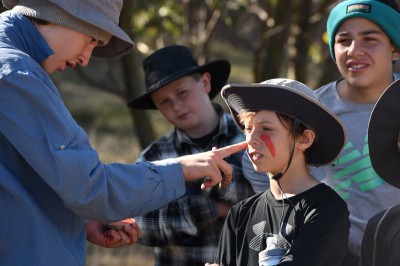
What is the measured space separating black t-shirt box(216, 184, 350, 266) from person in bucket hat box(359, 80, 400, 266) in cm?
11

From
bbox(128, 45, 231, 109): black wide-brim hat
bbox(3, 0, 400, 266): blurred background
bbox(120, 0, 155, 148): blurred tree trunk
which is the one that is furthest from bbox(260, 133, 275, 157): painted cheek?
bbox(120, 0, 155, 148): blurred tree trunk

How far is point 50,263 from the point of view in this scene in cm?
306

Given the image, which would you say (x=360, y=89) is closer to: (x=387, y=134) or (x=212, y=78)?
(x=387, y=134)

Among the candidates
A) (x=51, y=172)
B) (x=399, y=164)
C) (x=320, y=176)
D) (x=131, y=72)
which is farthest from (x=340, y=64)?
(x=131, y=72)

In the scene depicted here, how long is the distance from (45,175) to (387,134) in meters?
Answer: 1.26

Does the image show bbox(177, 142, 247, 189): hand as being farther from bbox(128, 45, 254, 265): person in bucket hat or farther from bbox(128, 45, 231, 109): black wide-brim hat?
bbox(128, 45, 231, 109): black wide-brim hat

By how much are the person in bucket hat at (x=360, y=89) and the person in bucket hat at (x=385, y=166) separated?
15.9 inches

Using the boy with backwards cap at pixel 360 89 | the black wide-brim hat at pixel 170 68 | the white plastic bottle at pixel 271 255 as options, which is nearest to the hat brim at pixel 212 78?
the black wide-brim hat at pixel 170 68

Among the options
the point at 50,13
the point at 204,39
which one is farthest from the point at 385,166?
the point at 204,39

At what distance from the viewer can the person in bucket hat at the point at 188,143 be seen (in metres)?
4.00

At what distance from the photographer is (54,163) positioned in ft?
9.57

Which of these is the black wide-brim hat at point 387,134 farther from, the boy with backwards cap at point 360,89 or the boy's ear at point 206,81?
the boy's ear at point 206,81

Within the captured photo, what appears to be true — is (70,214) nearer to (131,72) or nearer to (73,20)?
(73,20)

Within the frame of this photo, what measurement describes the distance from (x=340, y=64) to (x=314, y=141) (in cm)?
64
